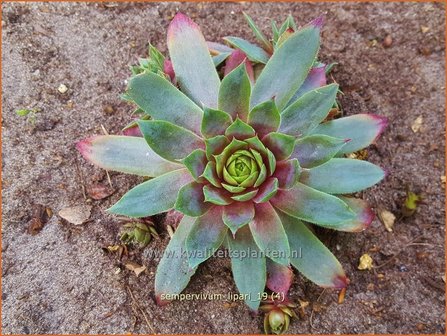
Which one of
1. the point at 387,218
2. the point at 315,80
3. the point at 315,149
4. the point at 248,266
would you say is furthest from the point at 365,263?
the point at 315,80

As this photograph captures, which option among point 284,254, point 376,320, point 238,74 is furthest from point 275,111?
point 376,320

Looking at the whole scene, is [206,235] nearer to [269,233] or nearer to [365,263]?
[269,233]

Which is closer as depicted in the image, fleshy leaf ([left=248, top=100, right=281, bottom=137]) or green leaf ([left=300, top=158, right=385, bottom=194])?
fleshy leaf ([left=248, top=100, right=281, bottom=137])

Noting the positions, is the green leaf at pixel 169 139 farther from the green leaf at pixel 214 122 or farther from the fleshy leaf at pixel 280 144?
the fleshy leaf at pixel 280 144

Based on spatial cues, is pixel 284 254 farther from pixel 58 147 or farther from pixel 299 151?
pixel 58 147

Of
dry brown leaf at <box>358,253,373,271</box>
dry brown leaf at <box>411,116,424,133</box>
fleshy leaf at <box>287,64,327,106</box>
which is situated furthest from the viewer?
dry brown leaf at <box>411,116,424,133</box>

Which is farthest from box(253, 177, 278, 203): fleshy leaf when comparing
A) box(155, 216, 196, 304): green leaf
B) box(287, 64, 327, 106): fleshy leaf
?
box(287, 64, 327, 106): fleshy leaf

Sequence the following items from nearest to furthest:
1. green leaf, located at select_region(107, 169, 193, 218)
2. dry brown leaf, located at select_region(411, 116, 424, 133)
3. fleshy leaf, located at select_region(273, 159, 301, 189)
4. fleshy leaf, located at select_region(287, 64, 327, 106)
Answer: fleshy leaf, located at select_region(273, 159, 301, 189) → green leaf, located at select_region(107, 169, 193, 218) → fleshy leaf, located at select_region(287, 64, 327, 106) → dry brown leaf, located at select_region(411, 116, 424, 133)

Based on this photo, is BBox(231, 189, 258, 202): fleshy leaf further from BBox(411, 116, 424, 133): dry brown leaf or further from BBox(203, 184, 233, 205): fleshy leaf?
BBox(411, 116, 424, 133): dry brown leaf

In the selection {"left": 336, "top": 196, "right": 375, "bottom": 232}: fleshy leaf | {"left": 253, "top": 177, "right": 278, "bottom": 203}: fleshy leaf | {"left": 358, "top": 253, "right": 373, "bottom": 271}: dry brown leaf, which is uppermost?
{"left": 253, "top": 177, "right": 278, "bottom": 203}: fleshy leaf
